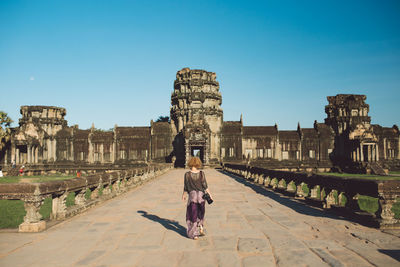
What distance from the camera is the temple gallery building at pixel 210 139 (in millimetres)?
44969

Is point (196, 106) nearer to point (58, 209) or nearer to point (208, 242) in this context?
point (58, 209)

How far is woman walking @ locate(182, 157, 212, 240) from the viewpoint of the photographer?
5.89 metres

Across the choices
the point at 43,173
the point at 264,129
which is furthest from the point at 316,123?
the point at 43,173

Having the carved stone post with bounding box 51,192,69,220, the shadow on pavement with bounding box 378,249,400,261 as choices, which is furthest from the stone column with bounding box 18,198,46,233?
the shadow on pavement with bounding box 378,249,400,261

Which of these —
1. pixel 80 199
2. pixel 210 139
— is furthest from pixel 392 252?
pixel 210 139

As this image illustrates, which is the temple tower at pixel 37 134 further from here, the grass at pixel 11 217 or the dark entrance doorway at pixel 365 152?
the dark entrance doorway at pixel 365 152

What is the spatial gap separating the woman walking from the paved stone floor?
239mm

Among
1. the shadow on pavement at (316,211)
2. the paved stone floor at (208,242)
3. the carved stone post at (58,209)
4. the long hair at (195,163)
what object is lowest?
the shadow on pavement at (316,211)

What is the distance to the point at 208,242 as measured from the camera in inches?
219

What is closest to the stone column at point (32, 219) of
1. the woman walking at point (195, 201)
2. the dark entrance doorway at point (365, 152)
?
the woman walking at point (195, 201)

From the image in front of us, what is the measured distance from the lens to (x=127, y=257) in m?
4.72

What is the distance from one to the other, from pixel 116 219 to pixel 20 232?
2191mm

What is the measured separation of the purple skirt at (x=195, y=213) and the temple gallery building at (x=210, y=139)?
3727cm

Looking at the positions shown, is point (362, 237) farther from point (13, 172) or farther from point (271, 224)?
point (13, 172)
